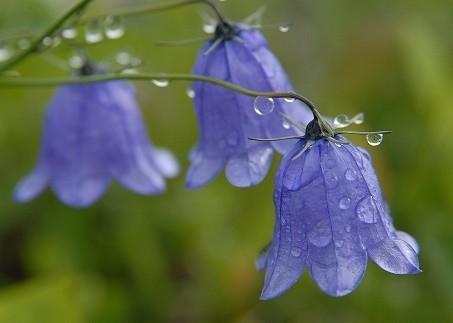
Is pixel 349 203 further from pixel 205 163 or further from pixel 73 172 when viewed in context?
pixel 73 172

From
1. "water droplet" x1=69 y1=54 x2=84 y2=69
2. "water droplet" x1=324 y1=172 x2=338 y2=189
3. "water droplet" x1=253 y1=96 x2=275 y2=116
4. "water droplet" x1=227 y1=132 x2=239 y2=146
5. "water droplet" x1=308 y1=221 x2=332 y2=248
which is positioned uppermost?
"water droplet" x1=69 y1=54 x2=84 y2=69

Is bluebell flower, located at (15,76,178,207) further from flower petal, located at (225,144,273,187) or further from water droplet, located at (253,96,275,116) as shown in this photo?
water droplet, located at (253,96,275,116)

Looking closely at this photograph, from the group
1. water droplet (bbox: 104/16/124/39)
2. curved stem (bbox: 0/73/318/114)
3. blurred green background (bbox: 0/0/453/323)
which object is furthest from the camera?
blurred green background (bbox: 0/0/453/323)

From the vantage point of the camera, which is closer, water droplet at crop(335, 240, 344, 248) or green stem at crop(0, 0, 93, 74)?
water droplet at crop(335, 240, 344, 248)

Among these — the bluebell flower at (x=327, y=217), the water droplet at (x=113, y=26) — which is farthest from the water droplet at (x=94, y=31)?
the bluebell flower at (x=327, y=217)

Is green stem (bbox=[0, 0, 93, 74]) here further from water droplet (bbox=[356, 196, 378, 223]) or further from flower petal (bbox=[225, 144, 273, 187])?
water droplet (bbox=[356, 196, 378, 223])

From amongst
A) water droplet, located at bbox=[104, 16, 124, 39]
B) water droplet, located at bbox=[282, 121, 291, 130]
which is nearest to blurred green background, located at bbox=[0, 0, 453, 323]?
water droplet, located at bbox=[104, 16, 124, 39]

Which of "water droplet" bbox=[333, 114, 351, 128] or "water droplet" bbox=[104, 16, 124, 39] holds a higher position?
"water droplet" bbox=[104, 16, 124, 39]

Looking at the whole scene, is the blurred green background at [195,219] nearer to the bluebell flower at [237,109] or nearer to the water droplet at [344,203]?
the bluebell flower at [237,109]

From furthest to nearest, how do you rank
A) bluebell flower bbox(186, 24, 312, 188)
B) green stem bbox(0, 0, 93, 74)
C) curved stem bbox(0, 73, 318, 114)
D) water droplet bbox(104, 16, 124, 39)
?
water droplet bbox(104, 16, 124, 39) < bluebell flower bbox(186, 24, 312, 188) < green stem bbox(0, 0, 93, 74) < curved stem bbox(0, 73, 318, 114)
